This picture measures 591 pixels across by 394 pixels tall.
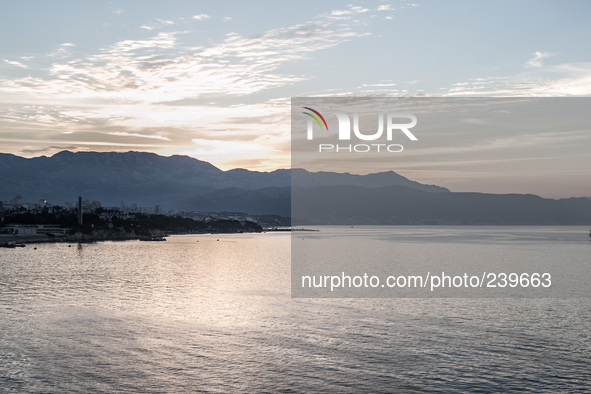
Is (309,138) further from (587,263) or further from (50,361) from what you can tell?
(587,263)

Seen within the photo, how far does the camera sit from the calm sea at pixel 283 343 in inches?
1373

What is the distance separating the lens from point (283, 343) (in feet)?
148

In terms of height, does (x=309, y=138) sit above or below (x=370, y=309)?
above

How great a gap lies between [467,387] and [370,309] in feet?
91.5

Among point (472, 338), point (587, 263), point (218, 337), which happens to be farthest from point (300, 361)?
point (587, 263)

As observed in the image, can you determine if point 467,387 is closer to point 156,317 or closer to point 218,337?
point 218,337

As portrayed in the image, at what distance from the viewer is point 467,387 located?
33375 millimetres

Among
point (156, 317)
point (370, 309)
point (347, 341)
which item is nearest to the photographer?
point (347, 341)

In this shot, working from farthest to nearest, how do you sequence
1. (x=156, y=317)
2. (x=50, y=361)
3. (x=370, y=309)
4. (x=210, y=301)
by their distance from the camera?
(x=210, y=301) < (x=370, y=309) < (x=156, y=317) < (x=50, y=361)

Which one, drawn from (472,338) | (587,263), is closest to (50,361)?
(472,338)

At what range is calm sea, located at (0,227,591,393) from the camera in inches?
1373

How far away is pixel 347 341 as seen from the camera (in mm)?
45281

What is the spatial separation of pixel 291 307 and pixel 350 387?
29761mm

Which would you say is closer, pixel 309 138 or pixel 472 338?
pixel 472 338
